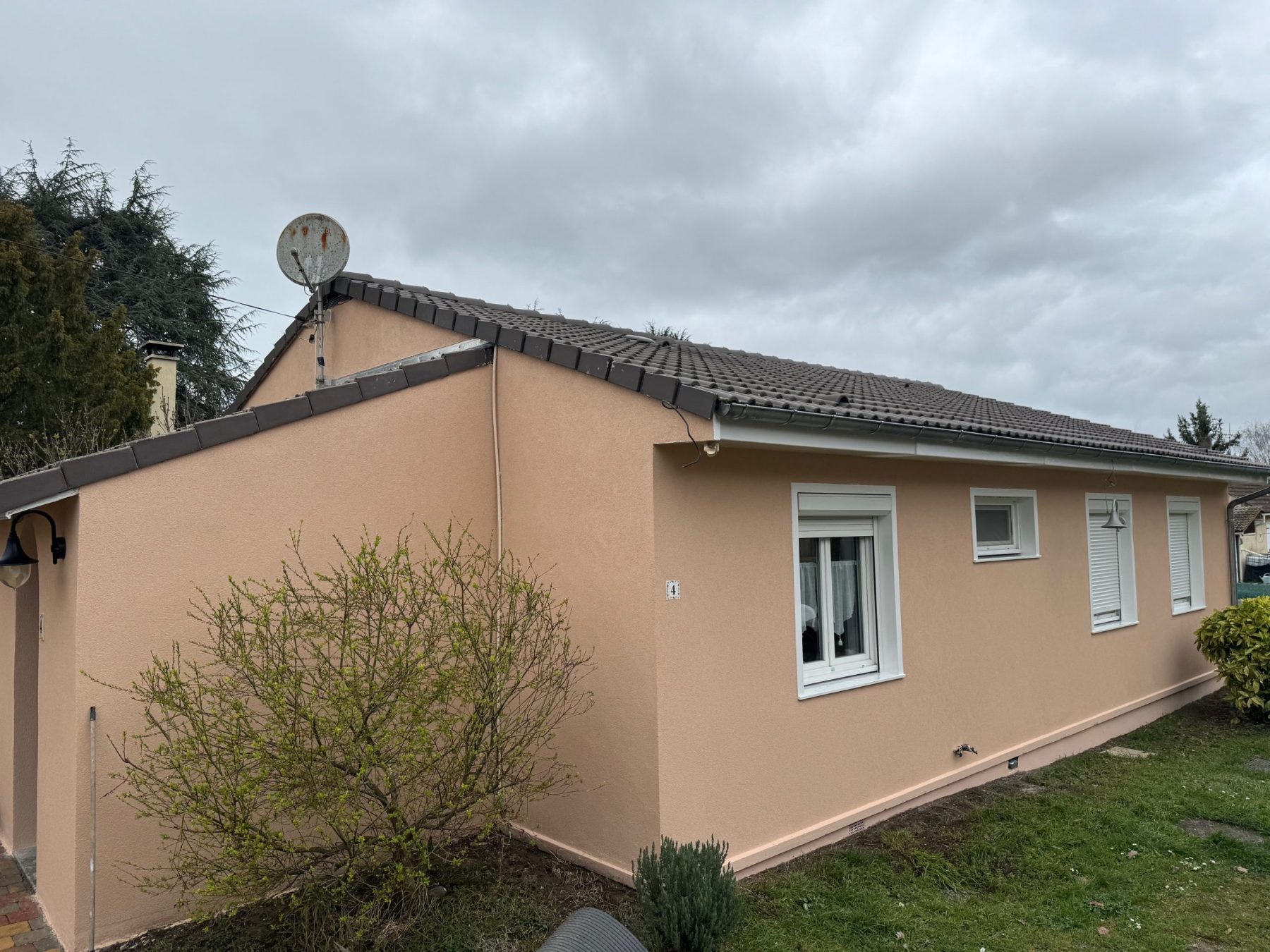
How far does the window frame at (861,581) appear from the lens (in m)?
6.36

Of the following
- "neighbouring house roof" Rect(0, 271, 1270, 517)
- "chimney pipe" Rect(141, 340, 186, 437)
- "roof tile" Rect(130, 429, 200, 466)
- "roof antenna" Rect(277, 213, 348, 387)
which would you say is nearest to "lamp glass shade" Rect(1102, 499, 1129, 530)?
"neighbouring house roof" Rect(0, 271, 1270, 517)

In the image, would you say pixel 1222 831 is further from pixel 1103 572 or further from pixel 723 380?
pixel 723 380

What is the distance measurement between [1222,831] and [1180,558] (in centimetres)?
709

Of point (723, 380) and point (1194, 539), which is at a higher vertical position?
point (723, 380)

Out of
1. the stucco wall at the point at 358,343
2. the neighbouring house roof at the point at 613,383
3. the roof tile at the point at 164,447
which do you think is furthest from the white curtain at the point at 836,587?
the roof tile at the point at 164,447

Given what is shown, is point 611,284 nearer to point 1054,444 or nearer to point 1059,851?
point 1054,444

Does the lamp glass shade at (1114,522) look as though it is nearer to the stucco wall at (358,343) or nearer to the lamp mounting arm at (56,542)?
the stucco wall at (358,343)

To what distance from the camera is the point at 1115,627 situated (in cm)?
1045

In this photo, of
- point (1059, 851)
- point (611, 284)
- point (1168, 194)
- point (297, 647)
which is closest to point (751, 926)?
point (1059, 851)

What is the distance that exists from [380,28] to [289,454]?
747 cm

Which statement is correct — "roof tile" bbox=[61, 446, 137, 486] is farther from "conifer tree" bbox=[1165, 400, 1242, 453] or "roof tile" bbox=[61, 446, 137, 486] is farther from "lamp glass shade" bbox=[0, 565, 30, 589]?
"conifer tree" bbox=[1165, 400, 1242, 453]

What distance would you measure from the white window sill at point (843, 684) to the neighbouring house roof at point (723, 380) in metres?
2.15

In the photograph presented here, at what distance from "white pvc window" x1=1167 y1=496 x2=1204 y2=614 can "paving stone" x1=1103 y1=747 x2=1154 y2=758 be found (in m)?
3.36

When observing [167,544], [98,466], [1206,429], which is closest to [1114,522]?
[167,544]
